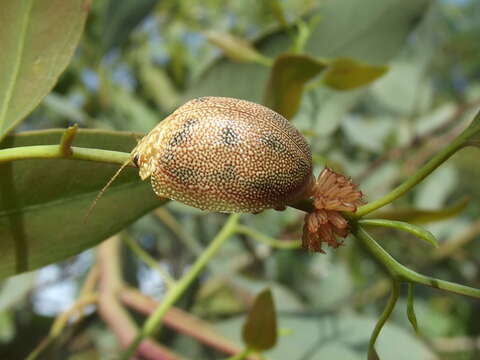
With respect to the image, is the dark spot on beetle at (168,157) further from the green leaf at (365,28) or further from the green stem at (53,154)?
the green leaf at (365,28)

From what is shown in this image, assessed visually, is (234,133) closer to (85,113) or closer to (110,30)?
(110,30)

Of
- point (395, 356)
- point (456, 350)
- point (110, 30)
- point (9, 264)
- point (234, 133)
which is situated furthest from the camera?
point (456, 350)

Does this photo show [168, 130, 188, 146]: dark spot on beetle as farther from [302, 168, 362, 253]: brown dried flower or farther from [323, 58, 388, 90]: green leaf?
[323, 58, 388, 90]: green leaf

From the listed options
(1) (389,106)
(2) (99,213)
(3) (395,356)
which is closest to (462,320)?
(1) (389,106)

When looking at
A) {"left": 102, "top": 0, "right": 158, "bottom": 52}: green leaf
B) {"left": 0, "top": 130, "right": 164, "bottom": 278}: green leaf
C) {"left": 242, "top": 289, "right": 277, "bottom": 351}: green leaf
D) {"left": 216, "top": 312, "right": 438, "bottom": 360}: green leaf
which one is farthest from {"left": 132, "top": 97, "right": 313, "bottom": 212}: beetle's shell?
{"left": 102, "top": 0, "right": 158, "bottom": 52}: green leaf

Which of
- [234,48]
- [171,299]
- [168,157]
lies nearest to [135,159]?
[168,157]

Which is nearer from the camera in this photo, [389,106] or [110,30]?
[110,30]

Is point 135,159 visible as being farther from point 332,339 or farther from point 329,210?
point 332,339
